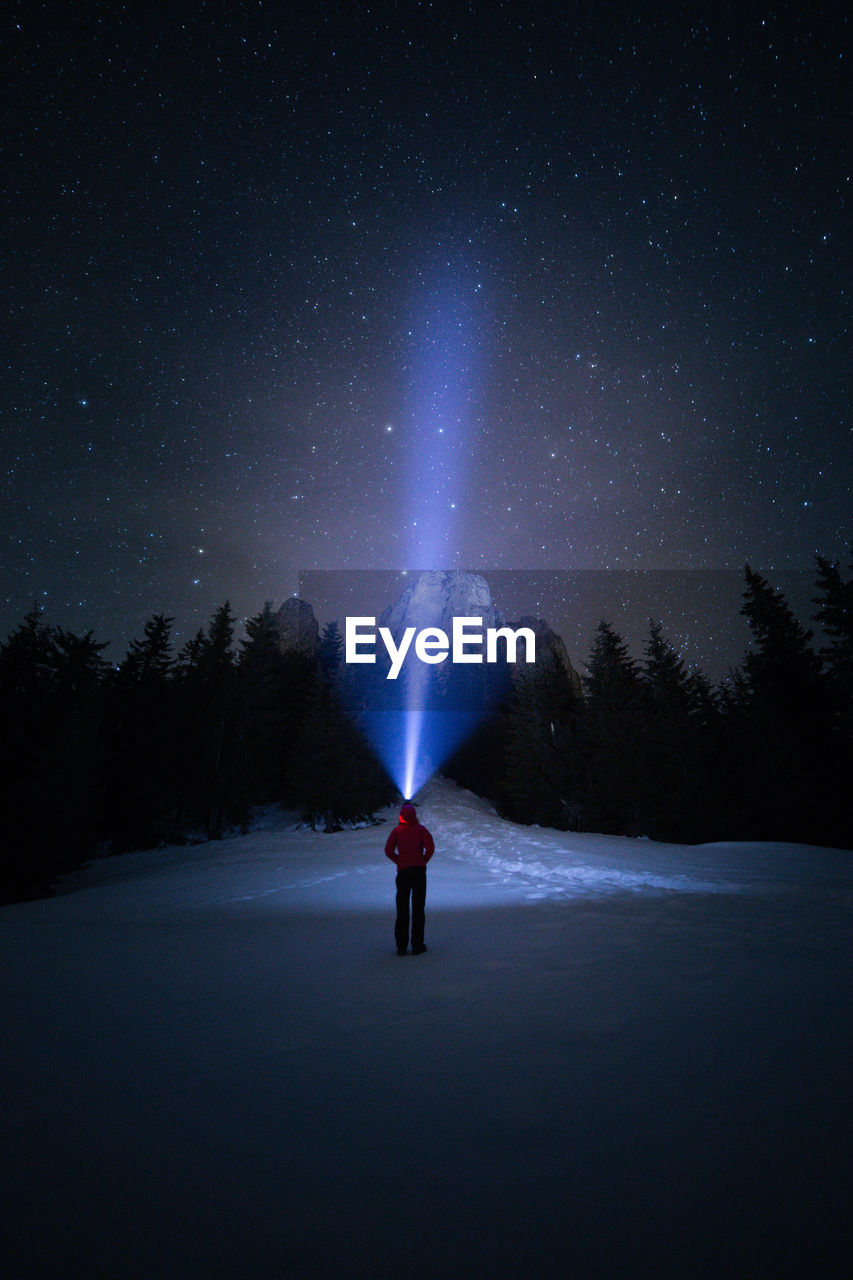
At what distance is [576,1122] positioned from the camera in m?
2.80

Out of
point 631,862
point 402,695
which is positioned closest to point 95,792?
point 631,862

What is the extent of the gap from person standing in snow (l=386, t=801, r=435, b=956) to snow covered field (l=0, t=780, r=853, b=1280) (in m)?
0.28

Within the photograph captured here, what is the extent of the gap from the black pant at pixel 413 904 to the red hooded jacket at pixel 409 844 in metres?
0.10

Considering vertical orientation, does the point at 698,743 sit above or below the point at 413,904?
above

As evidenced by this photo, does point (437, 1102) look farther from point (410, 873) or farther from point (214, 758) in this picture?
point (214, 758)

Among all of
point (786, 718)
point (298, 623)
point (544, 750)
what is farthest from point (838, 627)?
point (298, 623)

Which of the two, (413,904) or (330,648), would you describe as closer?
(413,904)

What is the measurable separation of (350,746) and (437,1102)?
30.1m

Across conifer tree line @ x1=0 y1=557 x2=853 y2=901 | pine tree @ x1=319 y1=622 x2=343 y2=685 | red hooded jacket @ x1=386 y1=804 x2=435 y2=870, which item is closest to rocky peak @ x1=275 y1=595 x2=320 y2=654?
pine tree @ x1=319 y1=622 x2=343 y2=685

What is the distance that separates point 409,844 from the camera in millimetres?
6621

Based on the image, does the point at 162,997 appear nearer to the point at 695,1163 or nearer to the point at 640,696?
the point at 695,1163

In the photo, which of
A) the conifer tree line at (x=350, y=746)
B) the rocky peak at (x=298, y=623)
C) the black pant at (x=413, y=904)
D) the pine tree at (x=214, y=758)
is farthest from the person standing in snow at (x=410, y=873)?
the rocky peak at (x=298, y=623)

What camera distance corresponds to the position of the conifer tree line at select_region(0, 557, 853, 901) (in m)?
24.9

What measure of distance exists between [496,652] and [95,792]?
173 feet
